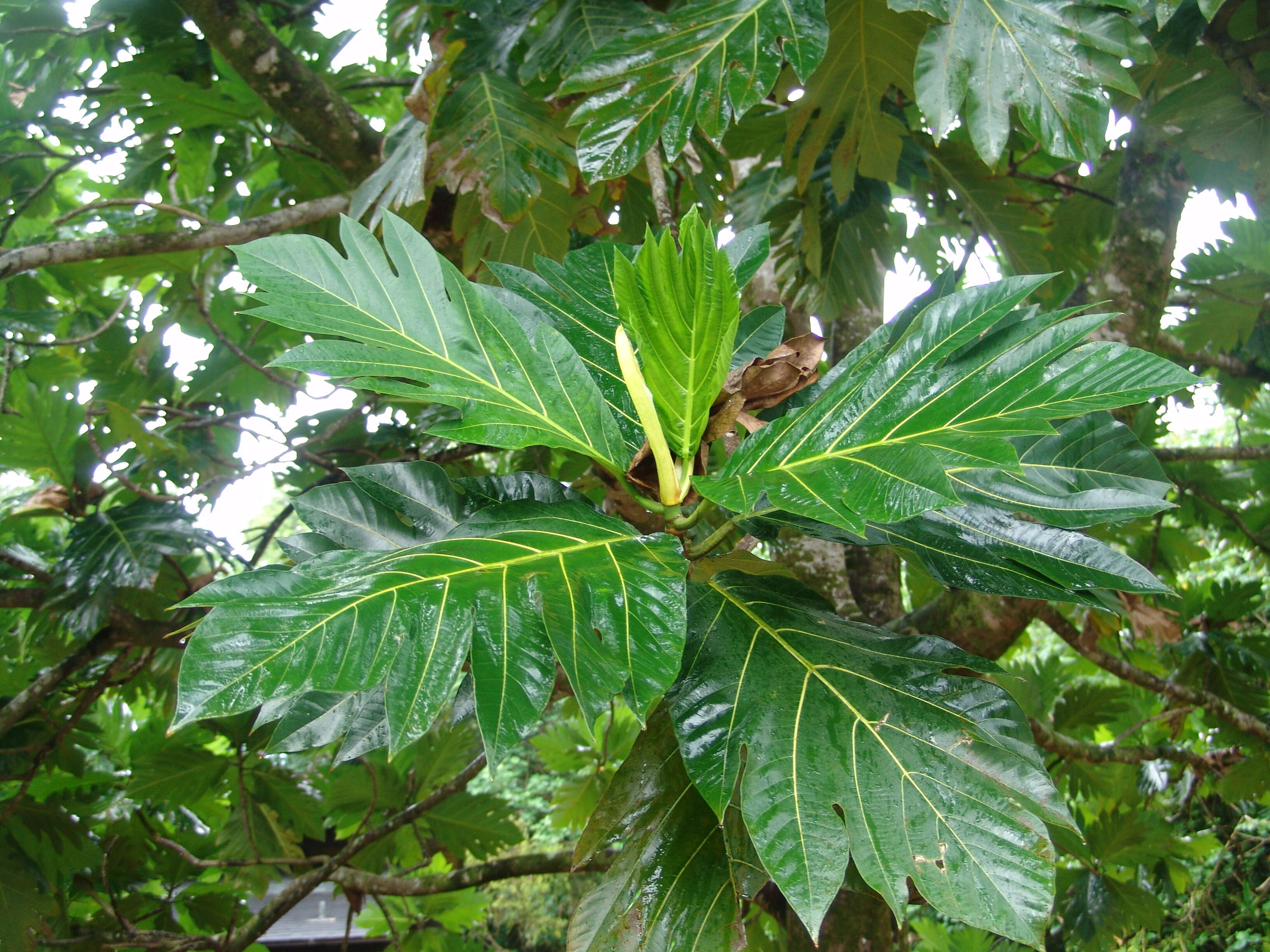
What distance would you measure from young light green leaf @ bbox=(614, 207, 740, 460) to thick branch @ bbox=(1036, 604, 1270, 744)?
3.08 feet

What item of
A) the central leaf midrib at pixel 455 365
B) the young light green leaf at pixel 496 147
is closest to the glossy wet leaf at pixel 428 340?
the central leaf midrib at pixel 455 365

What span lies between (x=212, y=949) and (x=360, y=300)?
165 cm

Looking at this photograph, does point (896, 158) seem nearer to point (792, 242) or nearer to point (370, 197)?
point (792, 242)

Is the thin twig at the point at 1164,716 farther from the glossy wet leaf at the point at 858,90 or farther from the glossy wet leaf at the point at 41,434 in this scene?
the glossy wet leaf at the point at 41,434

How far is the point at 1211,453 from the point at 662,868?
66.8 inches

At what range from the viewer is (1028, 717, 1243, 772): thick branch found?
162 centimetres

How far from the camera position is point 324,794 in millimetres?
2230

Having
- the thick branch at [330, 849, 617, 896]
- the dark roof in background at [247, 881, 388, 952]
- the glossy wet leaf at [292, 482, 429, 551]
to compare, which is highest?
the glossy wet leaf at [292, 482, 429, 551]

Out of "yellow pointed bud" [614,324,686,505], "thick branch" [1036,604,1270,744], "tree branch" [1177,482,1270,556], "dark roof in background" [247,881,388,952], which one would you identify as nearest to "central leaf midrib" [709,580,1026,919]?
"yellow pointed bud" [614,324,686,505]

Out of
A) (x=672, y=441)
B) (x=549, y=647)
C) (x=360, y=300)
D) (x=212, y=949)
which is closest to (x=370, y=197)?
(x=360, y=300)

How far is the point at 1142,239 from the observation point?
1.47m

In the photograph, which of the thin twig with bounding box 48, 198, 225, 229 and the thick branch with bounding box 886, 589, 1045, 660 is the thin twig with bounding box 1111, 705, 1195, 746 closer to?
the thick branch with bounding box 886, 589, 1045, 660

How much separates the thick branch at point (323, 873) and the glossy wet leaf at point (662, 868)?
82 cm

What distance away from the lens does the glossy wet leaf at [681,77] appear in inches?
43.1
